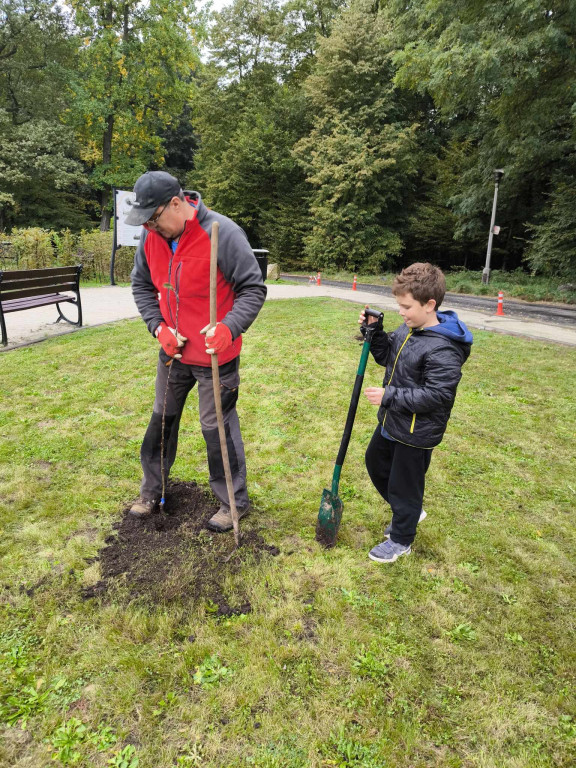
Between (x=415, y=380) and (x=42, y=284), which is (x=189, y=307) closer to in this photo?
(x=415, y=380)

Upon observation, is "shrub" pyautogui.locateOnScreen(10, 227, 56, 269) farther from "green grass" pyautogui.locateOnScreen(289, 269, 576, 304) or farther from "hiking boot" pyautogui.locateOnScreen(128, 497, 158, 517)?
"green grass" pyautogui.locateOnScreen(289, 269, 576, 304)

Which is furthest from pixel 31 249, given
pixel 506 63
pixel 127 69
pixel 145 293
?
pixel 127 69

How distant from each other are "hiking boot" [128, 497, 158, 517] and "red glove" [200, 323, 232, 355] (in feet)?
4.07

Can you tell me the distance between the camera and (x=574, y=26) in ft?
36.2

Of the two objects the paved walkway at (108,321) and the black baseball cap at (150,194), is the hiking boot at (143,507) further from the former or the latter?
the paved walkway at (108,321)

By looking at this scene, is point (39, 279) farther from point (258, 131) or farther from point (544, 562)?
point (258, 131)

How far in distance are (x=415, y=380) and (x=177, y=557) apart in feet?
5.32

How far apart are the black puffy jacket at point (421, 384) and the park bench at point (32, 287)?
5.66 m

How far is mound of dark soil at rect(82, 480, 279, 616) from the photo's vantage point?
7.59ft

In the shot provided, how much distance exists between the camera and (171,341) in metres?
2.56

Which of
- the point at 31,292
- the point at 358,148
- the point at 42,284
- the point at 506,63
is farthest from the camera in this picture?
the point at 358,148

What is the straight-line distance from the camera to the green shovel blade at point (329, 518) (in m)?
2.76

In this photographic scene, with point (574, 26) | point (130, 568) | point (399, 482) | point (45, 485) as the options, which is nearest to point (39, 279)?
point (45, 485)

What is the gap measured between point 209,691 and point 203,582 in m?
Result: 0.59
